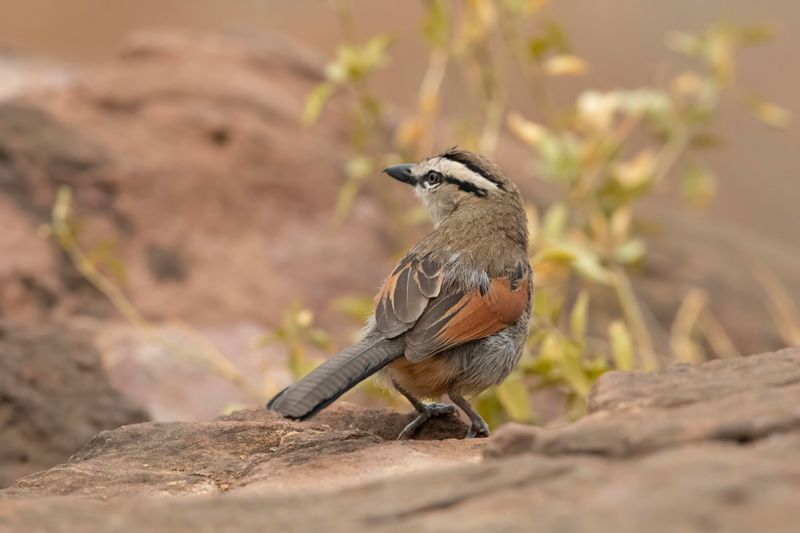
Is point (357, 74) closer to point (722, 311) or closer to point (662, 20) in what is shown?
point (722, 311)

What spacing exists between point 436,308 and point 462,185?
1.12 m

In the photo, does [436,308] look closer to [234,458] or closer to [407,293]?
[407,293]

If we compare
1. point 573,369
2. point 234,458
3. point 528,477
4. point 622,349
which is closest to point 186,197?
point 573,369

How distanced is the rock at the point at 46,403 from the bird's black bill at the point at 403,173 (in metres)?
1.72

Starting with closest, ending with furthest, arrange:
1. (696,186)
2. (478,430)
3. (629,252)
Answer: (478,430), (629,252), (696,186)

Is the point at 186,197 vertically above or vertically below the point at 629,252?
above

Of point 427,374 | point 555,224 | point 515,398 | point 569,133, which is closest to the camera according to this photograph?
point 427,374

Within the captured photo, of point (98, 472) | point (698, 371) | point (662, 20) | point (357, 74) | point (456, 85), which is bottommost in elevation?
point (698, 371)

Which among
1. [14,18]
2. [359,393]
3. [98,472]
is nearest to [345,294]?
[359,393]

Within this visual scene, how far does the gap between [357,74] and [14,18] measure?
30.1ft

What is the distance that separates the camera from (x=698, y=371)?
3.75 m

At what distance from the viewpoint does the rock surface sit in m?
2.37

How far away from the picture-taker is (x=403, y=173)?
6094 mm

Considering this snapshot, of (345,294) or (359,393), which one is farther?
(345,294)
